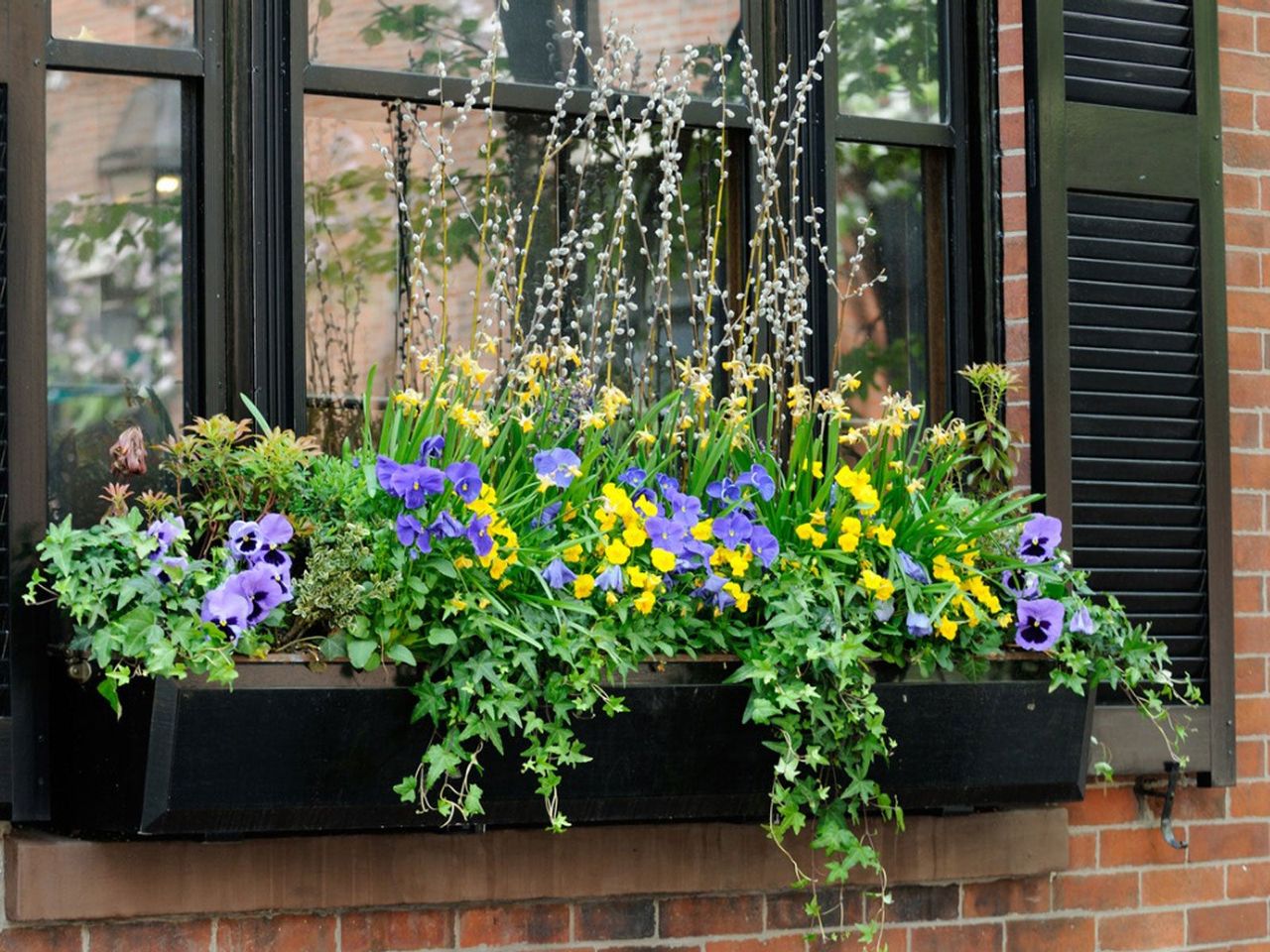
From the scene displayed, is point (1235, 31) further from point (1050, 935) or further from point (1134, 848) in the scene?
point (1050, 935)

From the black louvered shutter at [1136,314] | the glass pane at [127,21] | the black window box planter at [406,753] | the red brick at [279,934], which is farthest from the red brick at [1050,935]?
the glass pane at [127,21]

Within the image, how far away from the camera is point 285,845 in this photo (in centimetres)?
324

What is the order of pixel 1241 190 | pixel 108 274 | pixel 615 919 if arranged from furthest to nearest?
1. pixel 1241 190
2. pixel 615 919
3. pixel 108 274

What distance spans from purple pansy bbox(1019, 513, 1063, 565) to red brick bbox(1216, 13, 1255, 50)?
4.67 feet

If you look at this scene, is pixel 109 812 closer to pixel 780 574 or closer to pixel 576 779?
pixel 576 779

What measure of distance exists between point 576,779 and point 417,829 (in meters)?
0.38

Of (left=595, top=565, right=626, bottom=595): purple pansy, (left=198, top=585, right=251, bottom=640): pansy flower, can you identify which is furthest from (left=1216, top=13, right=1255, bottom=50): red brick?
(left=198, top=585, right=251, bottom=640): pansy flower

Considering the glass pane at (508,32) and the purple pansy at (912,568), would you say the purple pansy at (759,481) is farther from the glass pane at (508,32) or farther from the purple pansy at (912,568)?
the glass pane at (508,32)

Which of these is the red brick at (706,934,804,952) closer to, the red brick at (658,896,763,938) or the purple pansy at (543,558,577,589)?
the red brick at (658,896,763,938)

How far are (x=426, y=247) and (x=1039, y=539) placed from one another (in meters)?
1.22

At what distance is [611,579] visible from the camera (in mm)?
3055

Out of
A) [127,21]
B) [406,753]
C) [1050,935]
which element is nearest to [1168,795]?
[1050,935]

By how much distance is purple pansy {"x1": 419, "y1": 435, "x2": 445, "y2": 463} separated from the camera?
298 cm

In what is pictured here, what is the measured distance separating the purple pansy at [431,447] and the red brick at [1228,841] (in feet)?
6.58
